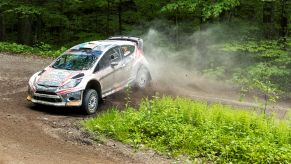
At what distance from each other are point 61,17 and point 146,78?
37.5ft

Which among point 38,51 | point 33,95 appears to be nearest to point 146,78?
point 33,95

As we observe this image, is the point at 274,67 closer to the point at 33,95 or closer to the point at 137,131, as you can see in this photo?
the point at 137,131

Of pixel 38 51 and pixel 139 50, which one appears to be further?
pixel 38 51

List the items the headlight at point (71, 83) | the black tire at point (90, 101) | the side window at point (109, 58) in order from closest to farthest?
the headlight at point (71, 83) < the black tire at point (90, 101) < the side window at point (109, 58)

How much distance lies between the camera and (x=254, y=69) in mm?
17000

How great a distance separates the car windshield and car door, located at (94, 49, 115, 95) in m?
0.27

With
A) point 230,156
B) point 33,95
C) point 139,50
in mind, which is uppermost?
point 139,50

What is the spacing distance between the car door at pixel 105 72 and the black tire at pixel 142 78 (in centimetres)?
158

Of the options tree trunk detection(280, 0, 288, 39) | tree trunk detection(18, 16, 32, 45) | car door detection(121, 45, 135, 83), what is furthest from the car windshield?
tree trunk detection(18, 16, 32, 45)

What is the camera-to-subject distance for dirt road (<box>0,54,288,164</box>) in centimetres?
902

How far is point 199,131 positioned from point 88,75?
391 centimetres

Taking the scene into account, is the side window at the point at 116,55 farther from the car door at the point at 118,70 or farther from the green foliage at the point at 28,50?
the green foliage at the point at 28,50

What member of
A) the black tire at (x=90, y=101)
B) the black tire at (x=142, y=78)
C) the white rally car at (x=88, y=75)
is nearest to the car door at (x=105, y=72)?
the white rally car at (x=88, y=75)

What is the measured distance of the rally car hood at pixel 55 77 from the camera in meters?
12.1
